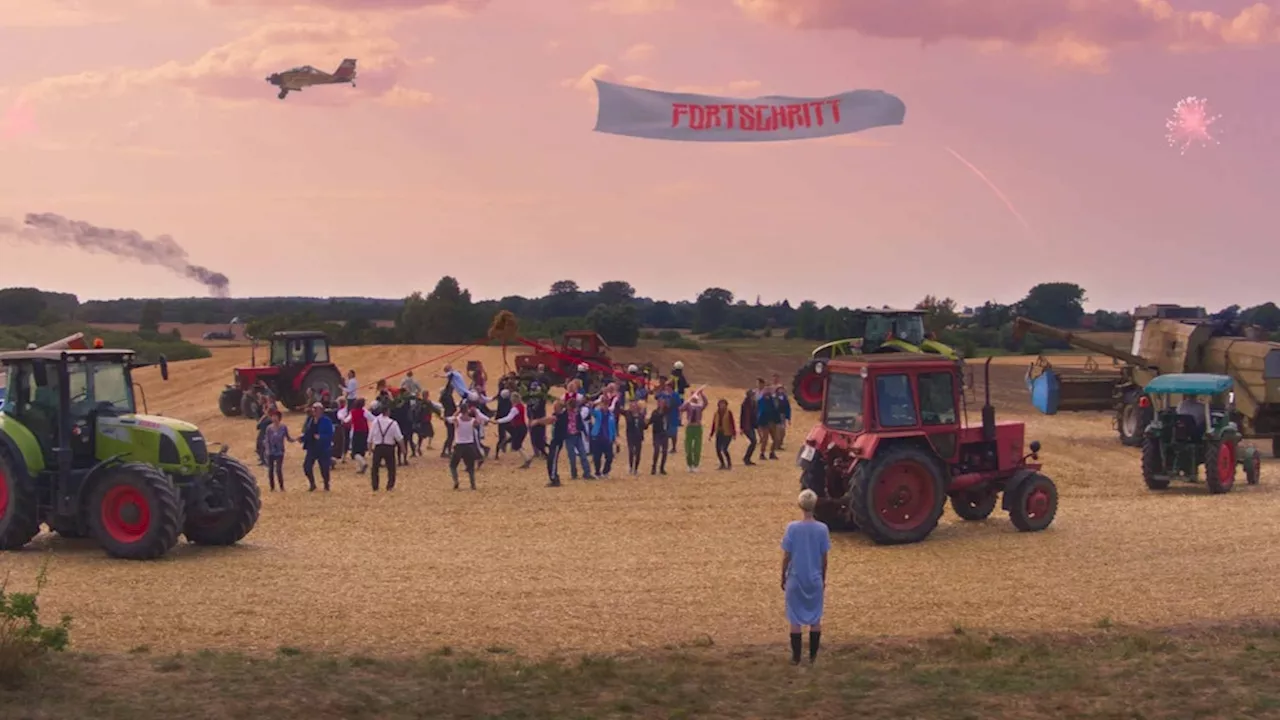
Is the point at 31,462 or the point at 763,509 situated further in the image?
the point at 763,509

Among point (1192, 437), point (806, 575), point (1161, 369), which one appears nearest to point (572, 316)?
point (1161, 369)

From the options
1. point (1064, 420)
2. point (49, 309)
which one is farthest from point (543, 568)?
point (49, 309)

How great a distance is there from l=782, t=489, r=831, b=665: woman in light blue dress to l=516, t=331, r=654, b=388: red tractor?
23969 millimetres

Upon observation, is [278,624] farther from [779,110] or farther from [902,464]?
[779,110]

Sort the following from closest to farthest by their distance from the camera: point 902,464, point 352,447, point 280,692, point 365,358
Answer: point 280,692 < point 902,464 < point 352,447 < point 365,358

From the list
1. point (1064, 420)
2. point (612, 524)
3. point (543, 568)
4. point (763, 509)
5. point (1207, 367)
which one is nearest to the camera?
point (543, 568)

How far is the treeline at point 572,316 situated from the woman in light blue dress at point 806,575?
23430mm

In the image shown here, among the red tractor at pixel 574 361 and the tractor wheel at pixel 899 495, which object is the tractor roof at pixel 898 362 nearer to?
the tractor wheel at pixel 899 495

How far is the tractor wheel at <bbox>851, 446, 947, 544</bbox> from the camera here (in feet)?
54.5

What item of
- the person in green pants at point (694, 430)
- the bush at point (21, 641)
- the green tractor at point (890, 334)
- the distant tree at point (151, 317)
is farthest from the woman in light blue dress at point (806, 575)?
the distant tree at point (151, 317)

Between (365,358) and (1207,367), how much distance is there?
28429 mm

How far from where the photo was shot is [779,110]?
63.0ft

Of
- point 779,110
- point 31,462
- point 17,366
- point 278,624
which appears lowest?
point 278,624

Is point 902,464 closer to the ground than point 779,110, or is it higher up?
closer to the ground
